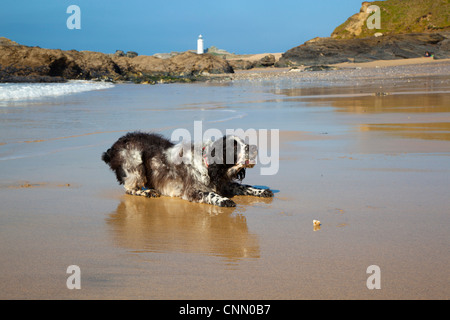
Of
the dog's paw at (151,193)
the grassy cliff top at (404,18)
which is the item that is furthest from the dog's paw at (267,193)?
the grassy cliff top at (404,18)

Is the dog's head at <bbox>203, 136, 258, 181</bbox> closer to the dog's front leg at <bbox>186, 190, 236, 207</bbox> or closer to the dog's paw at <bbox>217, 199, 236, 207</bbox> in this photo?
the dog's front leg at <bbox>186, 190, 236, 207</bbox>

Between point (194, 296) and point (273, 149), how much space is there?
5.62 metres

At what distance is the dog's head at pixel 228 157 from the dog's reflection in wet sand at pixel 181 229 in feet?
1.26

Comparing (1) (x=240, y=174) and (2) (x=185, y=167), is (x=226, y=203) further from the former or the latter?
(2) (x=185, y=167)

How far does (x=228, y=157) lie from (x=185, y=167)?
675mm

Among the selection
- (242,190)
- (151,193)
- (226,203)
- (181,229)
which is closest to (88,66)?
(151,193)

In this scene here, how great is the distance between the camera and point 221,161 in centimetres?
571

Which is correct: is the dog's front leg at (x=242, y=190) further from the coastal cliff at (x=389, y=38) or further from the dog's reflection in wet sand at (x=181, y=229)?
the coastal cliff at (x=389, y=38)

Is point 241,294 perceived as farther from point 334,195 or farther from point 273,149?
point 273,149

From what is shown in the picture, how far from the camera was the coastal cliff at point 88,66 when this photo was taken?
128 ft

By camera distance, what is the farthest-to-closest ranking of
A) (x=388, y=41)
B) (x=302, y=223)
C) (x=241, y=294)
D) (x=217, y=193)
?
(x=388, y=41), (x=217, y=193), (x=302, y=223), (x=241, y=294)
